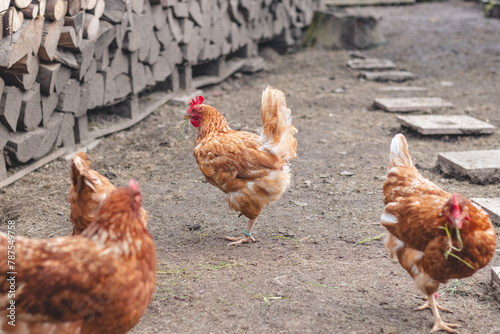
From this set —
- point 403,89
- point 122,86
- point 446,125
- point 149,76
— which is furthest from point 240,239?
point 403,89

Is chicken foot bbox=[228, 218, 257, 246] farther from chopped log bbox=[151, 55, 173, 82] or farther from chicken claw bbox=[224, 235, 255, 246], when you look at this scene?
chopped log bbox=[151, 55, 173, 82]

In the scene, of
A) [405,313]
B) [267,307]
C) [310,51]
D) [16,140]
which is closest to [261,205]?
[267,307]

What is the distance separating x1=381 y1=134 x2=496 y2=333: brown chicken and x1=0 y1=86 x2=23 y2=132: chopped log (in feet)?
9.81

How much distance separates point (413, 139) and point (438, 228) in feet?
11.6

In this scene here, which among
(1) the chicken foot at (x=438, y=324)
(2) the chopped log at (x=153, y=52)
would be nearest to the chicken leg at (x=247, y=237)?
(1) the chicken foot at (x=438, y=324)

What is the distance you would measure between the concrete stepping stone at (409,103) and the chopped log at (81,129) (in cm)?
404

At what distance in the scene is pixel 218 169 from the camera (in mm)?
3451

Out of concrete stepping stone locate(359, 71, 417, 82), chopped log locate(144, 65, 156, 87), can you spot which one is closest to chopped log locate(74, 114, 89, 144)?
chopped log locate(144, 65, 156, 87)

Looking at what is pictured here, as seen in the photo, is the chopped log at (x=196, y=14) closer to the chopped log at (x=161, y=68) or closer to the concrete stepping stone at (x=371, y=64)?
the chopped log at (x=161, y=68)

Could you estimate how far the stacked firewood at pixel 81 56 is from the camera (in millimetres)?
3895

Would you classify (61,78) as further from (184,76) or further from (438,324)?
(438,324)

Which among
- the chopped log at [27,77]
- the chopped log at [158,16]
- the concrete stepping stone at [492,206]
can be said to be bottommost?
the concrete stepping stone at [492,206]

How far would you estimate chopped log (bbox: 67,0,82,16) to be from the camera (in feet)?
14.3

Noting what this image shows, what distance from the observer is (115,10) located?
5.16 m
